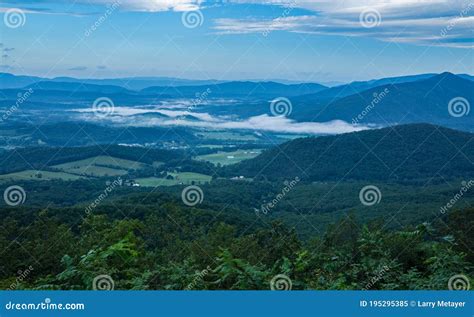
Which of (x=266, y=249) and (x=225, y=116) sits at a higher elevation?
(x=225, y=116)
